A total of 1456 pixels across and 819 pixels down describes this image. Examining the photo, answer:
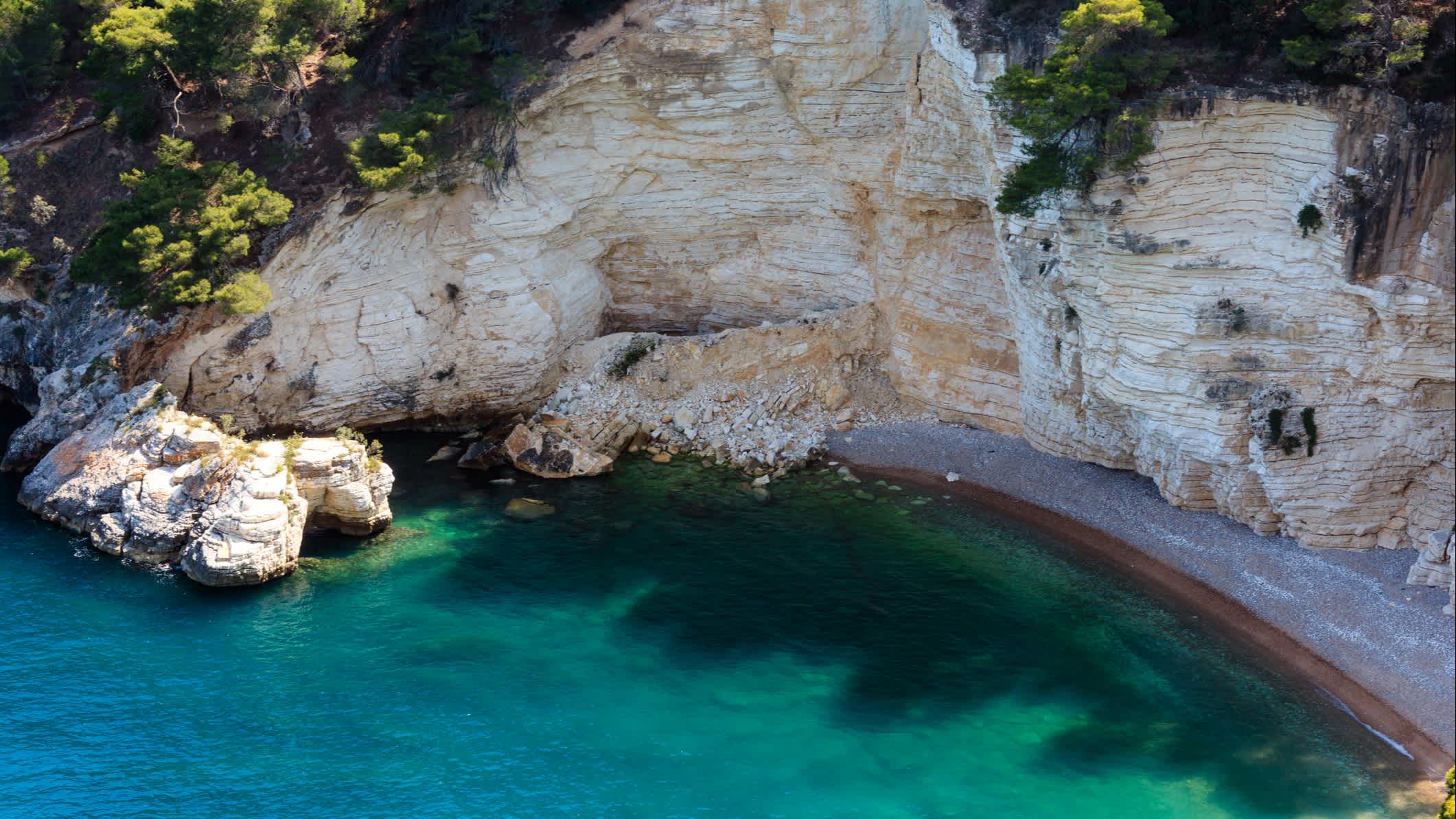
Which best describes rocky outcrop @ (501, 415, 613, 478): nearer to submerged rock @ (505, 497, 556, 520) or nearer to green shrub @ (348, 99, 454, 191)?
submerged rock @ (505, 497, 556, 520)

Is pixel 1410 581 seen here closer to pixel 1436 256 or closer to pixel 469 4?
pixel 1436 256

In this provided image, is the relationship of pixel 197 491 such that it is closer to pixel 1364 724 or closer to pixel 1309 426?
pixel 1309 426

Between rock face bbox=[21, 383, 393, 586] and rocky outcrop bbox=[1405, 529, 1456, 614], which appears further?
rock face bbox=[21, 383, 393, 586]

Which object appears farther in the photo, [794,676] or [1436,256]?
[794,676]

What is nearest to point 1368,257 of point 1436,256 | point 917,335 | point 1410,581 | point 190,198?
point 1436,256

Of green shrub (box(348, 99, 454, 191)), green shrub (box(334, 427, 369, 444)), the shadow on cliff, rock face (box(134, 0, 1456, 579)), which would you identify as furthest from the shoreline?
green shrub (box(348, 99, 454, 191))

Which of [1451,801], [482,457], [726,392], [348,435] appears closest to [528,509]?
[482,457]

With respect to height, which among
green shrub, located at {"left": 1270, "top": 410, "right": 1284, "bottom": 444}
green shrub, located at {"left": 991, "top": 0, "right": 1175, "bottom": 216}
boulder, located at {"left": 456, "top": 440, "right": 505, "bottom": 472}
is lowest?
boulder, located at {"left": 456, "top": 440, "right": 505, "bottom": 472}
